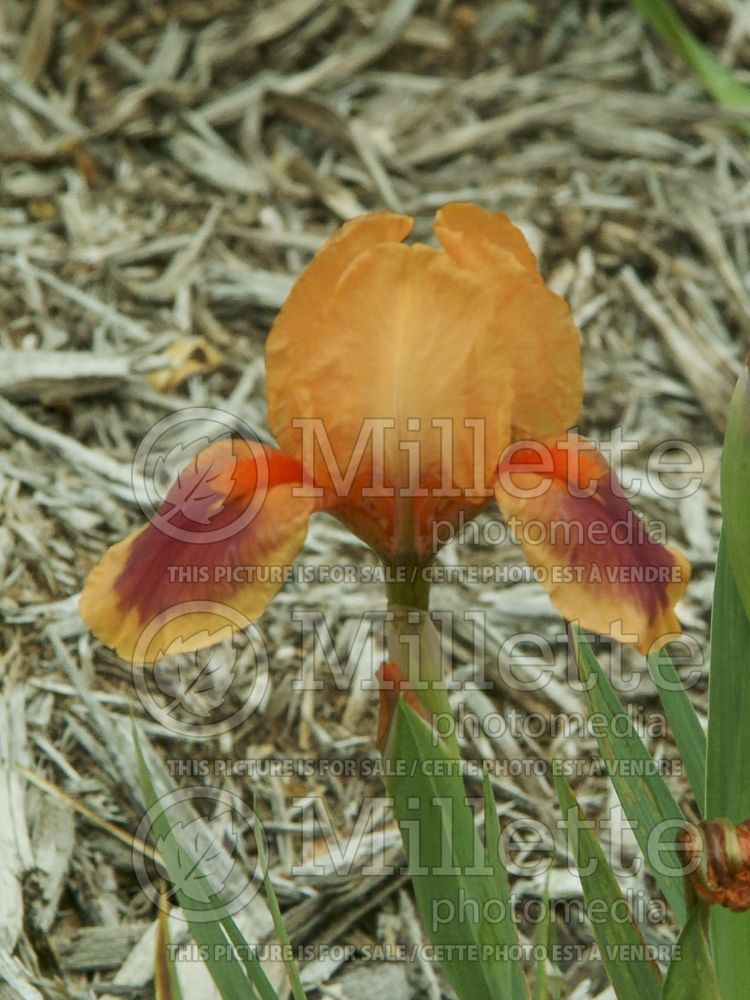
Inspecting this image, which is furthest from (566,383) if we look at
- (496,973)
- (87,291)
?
(87,291)

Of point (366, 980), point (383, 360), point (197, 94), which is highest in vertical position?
point (383, 360)

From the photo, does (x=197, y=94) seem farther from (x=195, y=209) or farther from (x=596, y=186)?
(x=596, y=186)

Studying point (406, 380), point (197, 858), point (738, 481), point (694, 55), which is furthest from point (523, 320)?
point (694, 55)

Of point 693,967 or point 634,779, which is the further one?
point 634,779

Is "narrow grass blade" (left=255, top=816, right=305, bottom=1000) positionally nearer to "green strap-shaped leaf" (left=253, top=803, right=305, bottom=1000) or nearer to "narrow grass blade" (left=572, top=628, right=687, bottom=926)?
"green strap-shaped leaf" (left=253, top=803, right=305, bottom=1000)

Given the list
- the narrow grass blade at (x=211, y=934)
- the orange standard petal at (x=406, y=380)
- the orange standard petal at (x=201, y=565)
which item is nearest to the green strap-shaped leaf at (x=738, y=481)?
the orange standard petal at (x=406, y=380)

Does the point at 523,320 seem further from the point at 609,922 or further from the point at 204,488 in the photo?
the point at 609,922

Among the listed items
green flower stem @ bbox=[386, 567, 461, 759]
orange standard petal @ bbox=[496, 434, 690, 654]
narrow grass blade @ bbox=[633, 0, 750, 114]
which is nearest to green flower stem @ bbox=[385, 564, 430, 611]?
green flower stem @ bbox=[386, 567, 461, 759]
